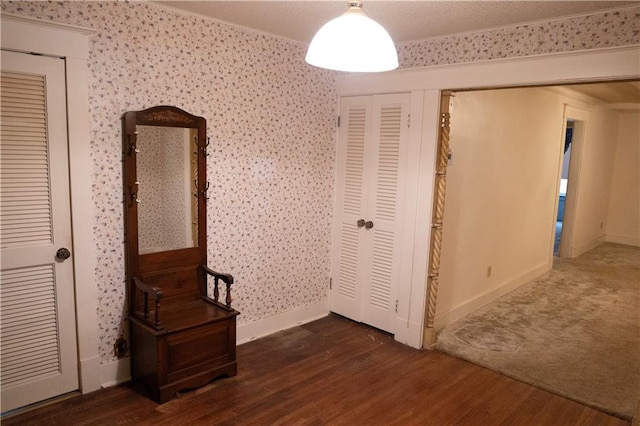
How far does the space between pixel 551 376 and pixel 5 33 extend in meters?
3.90

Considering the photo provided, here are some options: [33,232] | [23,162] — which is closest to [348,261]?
[33,232]

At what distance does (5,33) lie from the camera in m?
2.26

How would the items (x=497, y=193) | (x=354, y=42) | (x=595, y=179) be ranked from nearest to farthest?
1. (x=354, y=42)
2. (x=497, y=193)
3. (x=595, y=179)

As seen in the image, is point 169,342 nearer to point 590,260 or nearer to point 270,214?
point 270,214

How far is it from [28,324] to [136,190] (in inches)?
37.4

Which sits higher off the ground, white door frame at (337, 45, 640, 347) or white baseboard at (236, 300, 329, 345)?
white door frame at (337, 45, 640, 347)

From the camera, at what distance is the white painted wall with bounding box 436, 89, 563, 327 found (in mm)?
3824

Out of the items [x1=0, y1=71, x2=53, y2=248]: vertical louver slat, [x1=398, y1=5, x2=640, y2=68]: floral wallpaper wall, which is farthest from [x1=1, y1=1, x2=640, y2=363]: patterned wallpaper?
[x1=0, y1=71, x2=53, y2=248]: vertical louver slat

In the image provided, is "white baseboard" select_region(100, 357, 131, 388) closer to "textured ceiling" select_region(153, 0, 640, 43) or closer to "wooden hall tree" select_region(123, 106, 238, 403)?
"wooden hall tree" select_region(123, 106, 238, 403)

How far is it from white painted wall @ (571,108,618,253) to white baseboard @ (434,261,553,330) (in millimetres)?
1371

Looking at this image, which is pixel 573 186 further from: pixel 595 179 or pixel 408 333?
pixel 408 333

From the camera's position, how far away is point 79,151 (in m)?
2.57

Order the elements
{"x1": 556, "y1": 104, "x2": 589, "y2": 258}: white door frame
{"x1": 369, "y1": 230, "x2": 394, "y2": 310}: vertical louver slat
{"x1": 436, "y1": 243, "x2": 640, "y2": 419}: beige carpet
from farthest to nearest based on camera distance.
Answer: {"x1": 556, "y1": 104, "x2": 589, "y2": 258}: white door frame → {"x1": 369, "y1": 230, "x2": 394, "y2": 310}: vertical louver slat → {"x1": 436, "y1": 243, "x2": 640, "y2": 419}: beige carpet

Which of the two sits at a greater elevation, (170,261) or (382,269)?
(170,261)
